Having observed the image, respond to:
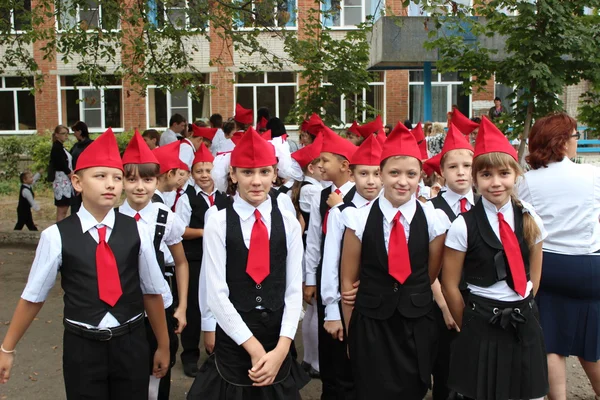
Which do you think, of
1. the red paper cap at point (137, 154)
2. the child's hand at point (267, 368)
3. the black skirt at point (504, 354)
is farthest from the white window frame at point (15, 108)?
the black skirt at point (504, 354)

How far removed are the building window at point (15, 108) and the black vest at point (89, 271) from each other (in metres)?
21.2

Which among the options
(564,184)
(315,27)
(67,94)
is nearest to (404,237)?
(564,184)

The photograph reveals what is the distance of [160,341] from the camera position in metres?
3.37

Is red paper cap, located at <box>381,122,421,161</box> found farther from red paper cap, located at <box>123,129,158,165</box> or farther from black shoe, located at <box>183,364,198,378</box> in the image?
black shoe, located at <box>183,364,198,378</box>

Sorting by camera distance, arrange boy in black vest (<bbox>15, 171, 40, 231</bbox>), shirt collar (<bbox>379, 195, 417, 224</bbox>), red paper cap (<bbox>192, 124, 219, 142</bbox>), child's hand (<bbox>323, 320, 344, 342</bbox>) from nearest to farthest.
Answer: shirt collar (<bbox>379, 195, 417, 224</bbox>) → child's hand (<bbox>323, 320, 344, 342</bbox>) → red paper cap (<bbox>192, 124, 219, 142</bbox>) → boy in black vest (<bbox>15, 171, 40, 231</bbox>)

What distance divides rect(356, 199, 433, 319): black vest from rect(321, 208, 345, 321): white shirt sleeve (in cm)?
23

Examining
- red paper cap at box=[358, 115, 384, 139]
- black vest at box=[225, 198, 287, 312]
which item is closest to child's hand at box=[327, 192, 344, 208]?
black vest at box=[225, 198, 287, 312]

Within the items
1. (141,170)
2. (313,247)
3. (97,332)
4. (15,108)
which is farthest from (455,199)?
(15,108)

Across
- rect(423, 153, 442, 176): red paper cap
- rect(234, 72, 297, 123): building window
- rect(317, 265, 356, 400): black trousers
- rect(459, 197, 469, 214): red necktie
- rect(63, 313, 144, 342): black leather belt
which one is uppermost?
rect(234, 72, 297, 123): building window

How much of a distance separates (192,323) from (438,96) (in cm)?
1809

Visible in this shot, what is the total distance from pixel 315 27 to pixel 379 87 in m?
13.3

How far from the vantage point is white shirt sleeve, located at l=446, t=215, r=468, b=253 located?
3.23 metres

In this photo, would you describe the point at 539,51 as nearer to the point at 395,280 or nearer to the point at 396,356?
the point at 395,280

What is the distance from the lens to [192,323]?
5.11 metres
